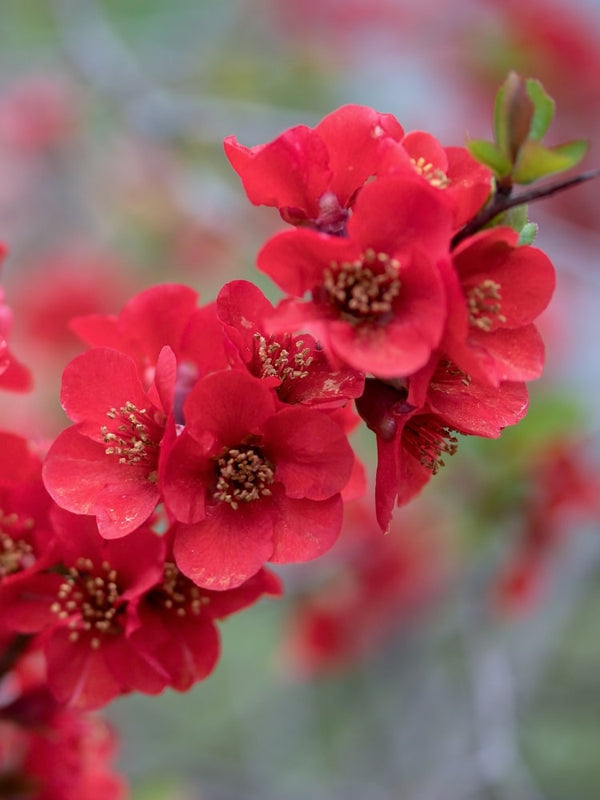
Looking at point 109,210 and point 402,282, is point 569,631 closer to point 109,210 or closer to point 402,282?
point 109,210

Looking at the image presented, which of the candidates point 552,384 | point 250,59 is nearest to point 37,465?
point 552,384

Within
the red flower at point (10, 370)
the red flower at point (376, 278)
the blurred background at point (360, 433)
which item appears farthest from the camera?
the blurred background at point (360, 433)

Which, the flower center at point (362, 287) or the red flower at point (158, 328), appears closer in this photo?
the flower center at point (362, 287)

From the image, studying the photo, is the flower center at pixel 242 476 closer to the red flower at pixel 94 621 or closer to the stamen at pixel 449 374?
the red flower at pixel 94 621

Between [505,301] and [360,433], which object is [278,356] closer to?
[505,301]

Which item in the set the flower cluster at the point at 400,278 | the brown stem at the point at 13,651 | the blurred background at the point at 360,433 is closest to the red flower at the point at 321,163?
the flower cluster at the point at 400,278

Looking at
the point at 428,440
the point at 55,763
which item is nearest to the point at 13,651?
the point at 55,763

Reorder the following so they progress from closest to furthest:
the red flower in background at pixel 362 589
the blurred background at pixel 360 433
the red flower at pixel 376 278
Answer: the red flower at pixel 376 278
the blurred background at pixel 360 433
the red flower in background at pixel 362 589
